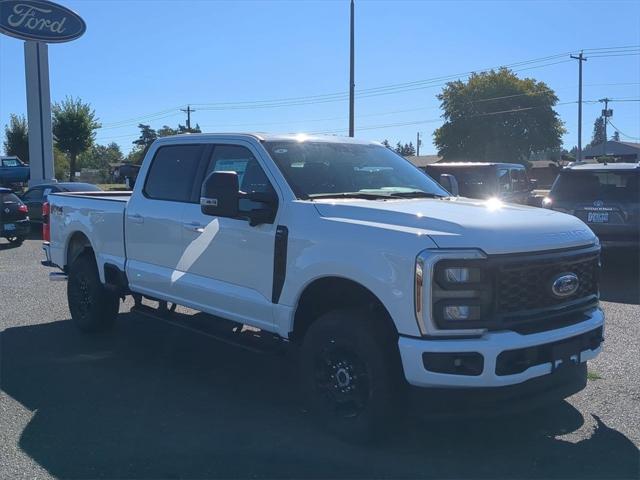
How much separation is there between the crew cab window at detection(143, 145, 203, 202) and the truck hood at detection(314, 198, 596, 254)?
173cm

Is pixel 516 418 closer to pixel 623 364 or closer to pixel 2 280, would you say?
pixel 623 364

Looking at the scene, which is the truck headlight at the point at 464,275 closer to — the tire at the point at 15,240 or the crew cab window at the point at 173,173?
the crew cab window at the point at 173,173

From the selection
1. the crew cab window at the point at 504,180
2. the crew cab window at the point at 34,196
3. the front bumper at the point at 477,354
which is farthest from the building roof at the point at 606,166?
the crew cab window at the point at 34,196

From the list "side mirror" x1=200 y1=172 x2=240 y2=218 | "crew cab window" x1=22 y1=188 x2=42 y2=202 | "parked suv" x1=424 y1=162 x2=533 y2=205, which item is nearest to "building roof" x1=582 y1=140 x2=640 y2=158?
"parked suv" x1=424 y1=162 x2=533 y2=205

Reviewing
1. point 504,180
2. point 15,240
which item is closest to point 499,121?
point 504,180

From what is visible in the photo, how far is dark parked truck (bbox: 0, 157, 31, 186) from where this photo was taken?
34.2 meters

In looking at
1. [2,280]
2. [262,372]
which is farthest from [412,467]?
[2,280]

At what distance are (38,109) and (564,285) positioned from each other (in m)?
25.4

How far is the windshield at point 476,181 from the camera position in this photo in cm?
1614

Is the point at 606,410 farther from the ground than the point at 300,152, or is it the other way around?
the point at 300,152

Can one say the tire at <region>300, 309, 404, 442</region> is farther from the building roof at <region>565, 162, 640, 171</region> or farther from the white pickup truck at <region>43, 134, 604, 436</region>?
the building roof at <region>565, 162, 640, 171</region>

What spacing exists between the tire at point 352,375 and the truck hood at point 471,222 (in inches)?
26.5

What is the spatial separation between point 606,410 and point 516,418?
2.38 feet

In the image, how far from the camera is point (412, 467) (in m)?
4.22
